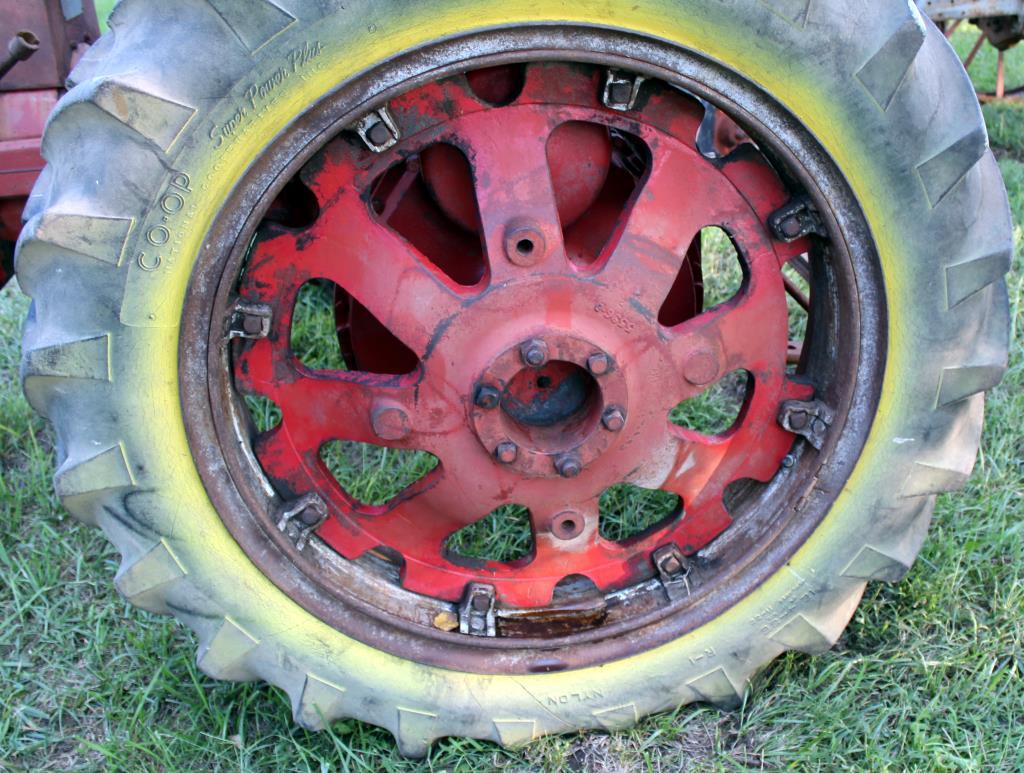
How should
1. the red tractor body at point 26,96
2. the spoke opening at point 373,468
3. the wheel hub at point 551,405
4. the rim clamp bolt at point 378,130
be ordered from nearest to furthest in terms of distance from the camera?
the rim clamp bolt at point 378,130
the wheel hub at point 551,405
the red tractor body at point 26,96
the spoke opening at point 373,468

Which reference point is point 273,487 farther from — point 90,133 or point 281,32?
point 281,32

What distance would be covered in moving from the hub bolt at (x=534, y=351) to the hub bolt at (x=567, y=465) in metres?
0.20

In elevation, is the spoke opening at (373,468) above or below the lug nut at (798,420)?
below

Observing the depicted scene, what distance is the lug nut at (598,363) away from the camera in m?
1.74

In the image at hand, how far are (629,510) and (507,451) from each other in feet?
2.78

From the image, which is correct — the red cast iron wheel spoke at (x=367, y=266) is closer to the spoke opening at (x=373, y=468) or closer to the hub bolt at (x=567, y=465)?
the hub bolt at (x=567, y=465)

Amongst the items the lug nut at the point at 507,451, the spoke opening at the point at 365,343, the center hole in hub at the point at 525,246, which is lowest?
the spoke opening at the point at 365,343

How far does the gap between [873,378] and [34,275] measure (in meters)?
1.41

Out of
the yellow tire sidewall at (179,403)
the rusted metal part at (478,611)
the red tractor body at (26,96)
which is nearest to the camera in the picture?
the yellow tire sidewall at (179,403)

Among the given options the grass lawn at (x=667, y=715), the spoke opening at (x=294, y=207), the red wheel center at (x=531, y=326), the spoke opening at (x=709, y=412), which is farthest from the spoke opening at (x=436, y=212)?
the spoke opening at (x=709, y=412)

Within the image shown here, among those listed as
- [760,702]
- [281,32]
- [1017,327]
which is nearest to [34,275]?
[281,32]

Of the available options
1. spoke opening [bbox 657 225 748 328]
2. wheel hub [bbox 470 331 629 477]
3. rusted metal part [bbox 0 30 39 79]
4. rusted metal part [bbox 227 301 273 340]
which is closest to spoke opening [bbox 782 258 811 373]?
spoke opening [bbox 657 225 748 328]

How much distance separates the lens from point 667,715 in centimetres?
203

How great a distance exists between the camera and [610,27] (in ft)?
4.99
